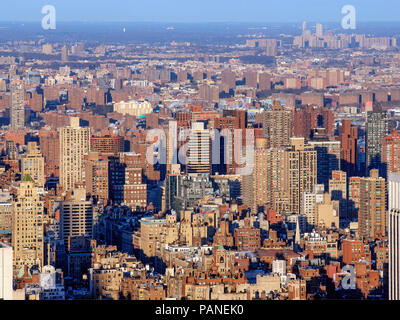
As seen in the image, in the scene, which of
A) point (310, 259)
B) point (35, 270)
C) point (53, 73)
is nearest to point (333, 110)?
point (53, 73)

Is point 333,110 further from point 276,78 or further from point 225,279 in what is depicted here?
point 225,279

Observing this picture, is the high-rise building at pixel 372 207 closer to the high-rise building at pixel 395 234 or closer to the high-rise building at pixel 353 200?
the high-rise building at pixel 353 200

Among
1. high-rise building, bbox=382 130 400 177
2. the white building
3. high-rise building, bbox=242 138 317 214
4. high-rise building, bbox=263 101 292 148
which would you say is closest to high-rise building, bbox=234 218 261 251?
high-rise building, bbox=242 138 317 214

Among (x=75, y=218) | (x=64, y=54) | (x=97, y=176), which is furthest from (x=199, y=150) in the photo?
(x=75, y=218)

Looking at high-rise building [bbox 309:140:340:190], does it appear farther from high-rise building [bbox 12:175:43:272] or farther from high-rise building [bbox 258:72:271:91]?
high-rise building [bbox 12:175:43:272]

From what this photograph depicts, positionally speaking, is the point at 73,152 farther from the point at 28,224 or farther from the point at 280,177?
the point at 28,224
